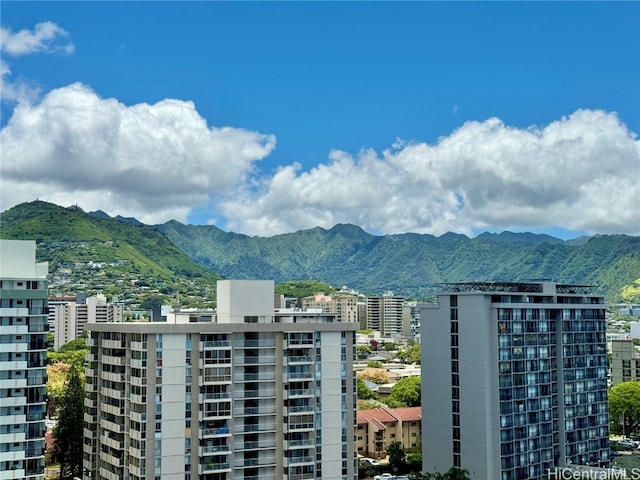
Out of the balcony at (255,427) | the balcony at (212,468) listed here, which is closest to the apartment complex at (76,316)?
the balcony at (255,427)

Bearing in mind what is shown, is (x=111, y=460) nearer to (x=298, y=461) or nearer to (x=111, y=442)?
(x=111, y=442)

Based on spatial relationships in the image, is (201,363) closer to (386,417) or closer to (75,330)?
(386,417)

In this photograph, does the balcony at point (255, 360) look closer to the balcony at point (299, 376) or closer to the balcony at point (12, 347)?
the balcony at point (299, 376)

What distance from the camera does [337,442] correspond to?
1796 inches

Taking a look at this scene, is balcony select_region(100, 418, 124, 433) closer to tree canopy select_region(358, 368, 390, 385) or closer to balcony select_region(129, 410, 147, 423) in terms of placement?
balcony select_region(129, 410, 147, 423)

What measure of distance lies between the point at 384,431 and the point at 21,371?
42.0m

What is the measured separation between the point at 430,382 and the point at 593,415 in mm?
15400

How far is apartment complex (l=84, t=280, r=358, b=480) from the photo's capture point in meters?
41.5

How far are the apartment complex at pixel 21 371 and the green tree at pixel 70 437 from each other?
2397 centimetres

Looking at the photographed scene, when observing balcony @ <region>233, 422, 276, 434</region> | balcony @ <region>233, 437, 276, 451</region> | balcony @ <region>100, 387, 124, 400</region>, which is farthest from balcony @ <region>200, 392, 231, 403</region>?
balcony @ <region>100, 387, 124, 400</region>

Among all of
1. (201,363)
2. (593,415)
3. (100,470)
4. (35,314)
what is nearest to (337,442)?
(201,363)

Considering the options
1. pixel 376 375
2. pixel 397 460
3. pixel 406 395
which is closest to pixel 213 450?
pixel 397 460

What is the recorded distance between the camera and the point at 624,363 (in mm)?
95688

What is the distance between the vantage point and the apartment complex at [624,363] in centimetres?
9506
